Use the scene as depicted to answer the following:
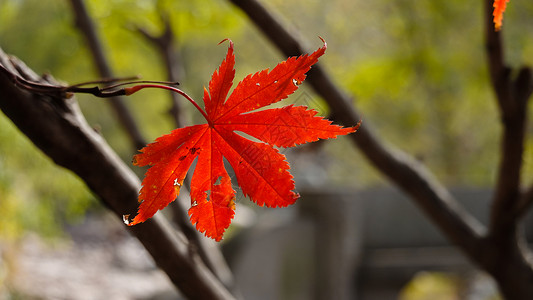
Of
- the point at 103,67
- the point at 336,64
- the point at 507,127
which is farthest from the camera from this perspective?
the point at 336,64

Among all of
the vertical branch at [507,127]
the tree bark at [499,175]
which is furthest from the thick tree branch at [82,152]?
the vertical branch at [507,127]

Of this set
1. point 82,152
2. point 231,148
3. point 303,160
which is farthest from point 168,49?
point 303,160

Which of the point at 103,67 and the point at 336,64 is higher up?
the point at 103,67

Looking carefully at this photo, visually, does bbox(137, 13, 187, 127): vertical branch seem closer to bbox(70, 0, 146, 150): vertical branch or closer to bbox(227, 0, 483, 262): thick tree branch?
bbox(70, 0, 146, 150): vertical branch

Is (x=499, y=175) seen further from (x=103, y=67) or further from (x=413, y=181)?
(x=103, y=67)

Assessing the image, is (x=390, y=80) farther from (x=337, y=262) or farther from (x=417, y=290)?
(x=417, y=290)

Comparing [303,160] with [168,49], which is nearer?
[168,49]
